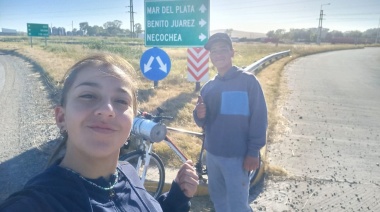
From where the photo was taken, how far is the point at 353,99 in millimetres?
11094

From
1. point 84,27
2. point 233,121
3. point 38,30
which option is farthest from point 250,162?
point 84,27

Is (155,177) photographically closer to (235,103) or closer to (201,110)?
(201,110)

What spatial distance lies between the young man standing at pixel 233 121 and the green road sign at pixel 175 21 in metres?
3.61

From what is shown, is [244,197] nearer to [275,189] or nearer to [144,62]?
[275,189]

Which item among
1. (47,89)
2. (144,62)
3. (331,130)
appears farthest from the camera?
(47,89)

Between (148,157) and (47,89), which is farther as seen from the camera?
(47,89)

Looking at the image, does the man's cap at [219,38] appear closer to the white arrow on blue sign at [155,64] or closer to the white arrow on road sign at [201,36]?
the white arrow on blue sign at [155,64]

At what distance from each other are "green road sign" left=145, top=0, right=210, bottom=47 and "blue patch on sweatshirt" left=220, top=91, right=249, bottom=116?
12.7ft

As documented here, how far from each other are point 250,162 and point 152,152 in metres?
1.36

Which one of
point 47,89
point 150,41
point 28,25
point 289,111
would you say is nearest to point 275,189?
point 150,41

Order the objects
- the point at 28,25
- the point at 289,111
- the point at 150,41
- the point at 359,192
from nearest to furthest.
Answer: the point at 359,192
the point at 150,41
the point at 289,111
the point at 28,25

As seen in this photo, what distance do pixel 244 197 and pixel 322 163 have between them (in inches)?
110

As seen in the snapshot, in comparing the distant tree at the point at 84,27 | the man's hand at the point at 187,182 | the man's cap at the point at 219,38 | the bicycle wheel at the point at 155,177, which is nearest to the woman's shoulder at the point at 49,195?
the man's hand at the point at 187,182

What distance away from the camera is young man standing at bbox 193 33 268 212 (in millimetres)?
3125
